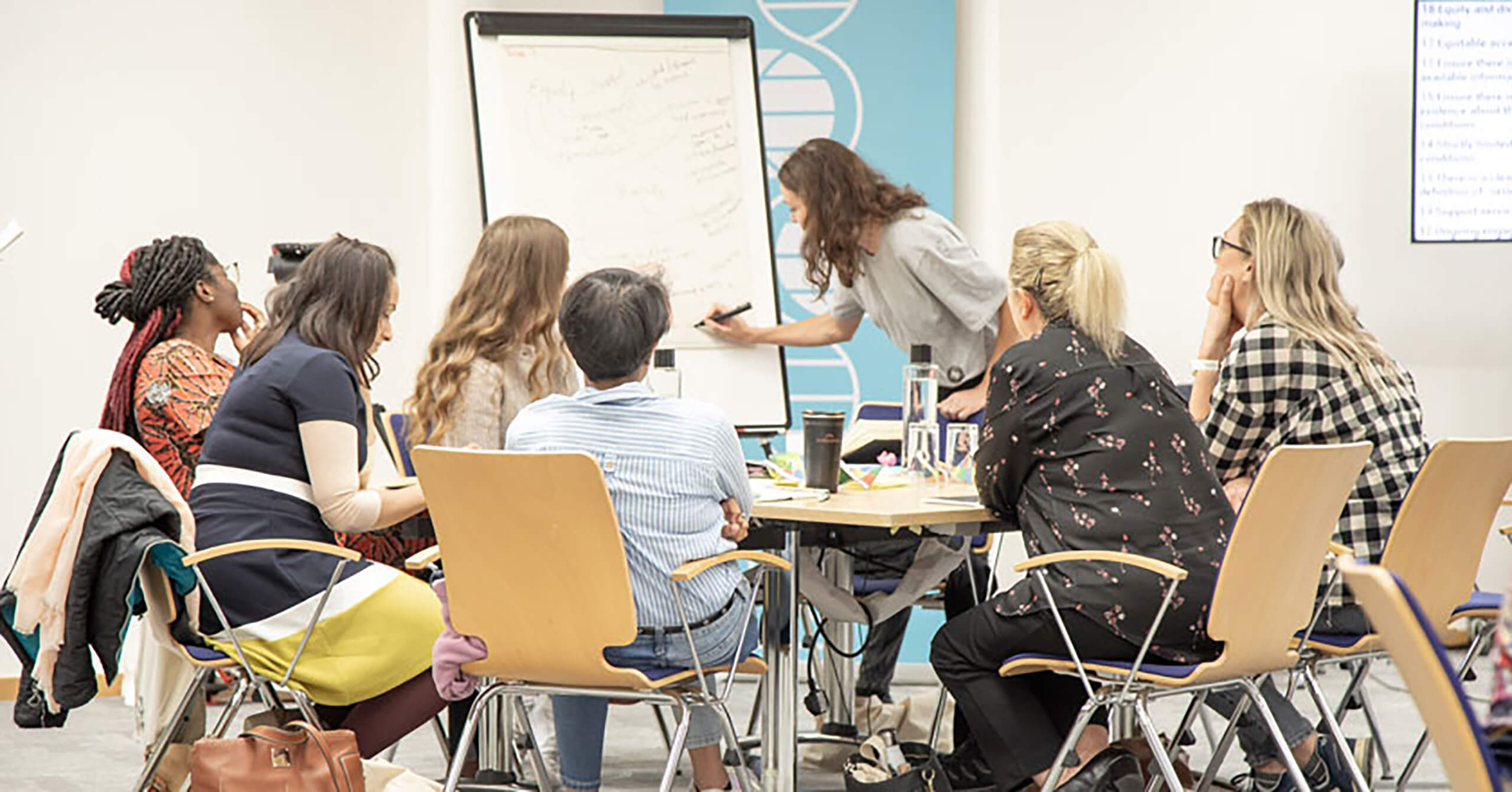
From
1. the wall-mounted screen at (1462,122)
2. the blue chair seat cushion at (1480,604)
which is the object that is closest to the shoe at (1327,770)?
the blue chair seat cushion at (1480,604)

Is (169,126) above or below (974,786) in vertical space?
above

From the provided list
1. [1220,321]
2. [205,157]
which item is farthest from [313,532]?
[205,157]

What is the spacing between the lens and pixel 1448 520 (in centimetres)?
312

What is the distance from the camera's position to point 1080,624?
2848 mm

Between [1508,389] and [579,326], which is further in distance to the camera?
[1508,389]

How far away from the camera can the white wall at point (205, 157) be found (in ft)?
17.0

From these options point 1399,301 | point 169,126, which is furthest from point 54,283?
point 1399,301

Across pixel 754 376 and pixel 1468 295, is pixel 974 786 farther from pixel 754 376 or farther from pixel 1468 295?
pixel 1468 295

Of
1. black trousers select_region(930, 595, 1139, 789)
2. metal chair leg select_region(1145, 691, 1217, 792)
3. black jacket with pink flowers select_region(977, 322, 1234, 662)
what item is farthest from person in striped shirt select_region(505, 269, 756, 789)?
metal chair leg select_region(1145, 691, 1217, 792)

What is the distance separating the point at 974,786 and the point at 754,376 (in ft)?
6.33

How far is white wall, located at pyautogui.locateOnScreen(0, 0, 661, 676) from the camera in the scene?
17.0ft

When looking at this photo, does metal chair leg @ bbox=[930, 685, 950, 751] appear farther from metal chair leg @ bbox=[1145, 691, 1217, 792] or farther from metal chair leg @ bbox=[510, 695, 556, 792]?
metal chair leg @ bbox=[510, 695, 556, 792]

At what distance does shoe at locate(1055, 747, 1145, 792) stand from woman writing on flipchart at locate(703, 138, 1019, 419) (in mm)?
1766

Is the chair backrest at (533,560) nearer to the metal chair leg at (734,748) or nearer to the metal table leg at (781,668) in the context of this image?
the metal chair leg at (734,748)
